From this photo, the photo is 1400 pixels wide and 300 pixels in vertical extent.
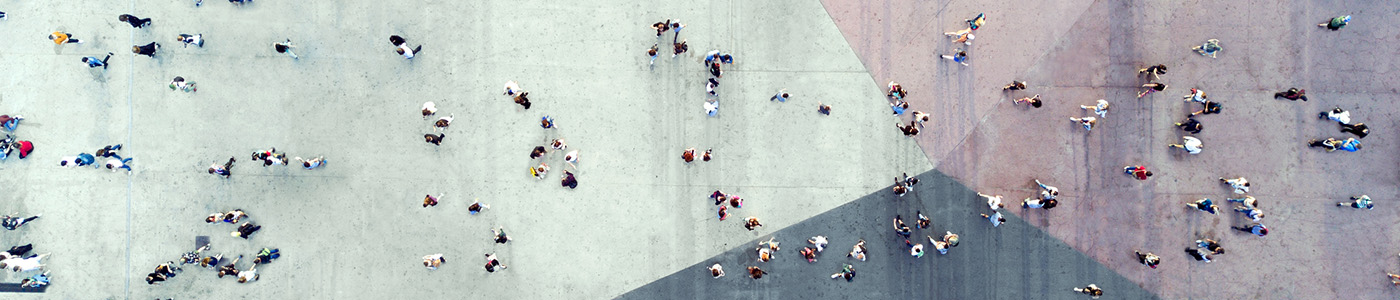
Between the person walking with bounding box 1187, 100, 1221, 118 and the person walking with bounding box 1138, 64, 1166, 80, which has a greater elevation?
the person walking with bounding box 1138, 64, 1166, 80

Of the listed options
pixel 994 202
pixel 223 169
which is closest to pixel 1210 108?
pixel 994 202

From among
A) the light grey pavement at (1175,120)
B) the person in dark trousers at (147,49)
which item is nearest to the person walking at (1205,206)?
the light grey pavement at (1175,120)

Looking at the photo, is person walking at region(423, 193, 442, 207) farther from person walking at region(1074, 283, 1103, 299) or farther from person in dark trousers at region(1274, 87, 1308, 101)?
person in dark trousers at region(1274, 87, 1308, 101)

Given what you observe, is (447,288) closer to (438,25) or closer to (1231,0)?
(438,25)

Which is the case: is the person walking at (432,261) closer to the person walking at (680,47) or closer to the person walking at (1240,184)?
the person walking at (680,47)

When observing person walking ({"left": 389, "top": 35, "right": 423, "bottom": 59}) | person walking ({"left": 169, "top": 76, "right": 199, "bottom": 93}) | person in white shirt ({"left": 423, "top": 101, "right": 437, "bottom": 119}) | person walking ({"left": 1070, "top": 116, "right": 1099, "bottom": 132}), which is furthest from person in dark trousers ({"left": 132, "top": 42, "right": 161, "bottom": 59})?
person walking ({"left": 1070, "top": 116, "right": 1099, "bottom": 132})

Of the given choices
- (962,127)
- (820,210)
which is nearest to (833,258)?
(820,210)
